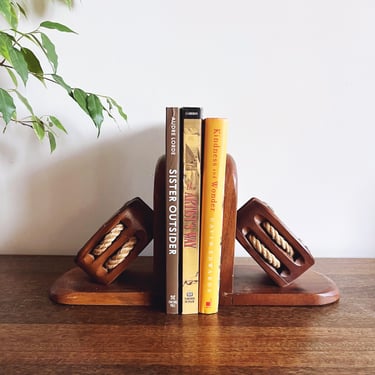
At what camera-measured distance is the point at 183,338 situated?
627mm

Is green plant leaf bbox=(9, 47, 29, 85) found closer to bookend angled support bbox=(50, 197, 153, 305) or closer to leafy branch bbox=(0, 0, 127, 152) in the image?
leafy branch bbox=(0, 0, 127, 152)

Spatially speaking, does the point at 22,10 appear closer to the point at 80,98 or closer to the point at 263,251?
the point at 80,98

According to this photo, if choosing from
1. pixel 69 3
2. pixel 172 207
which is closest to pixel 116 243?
pixel 172 207

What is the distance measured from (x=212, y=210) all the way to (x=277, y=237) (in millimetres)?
141

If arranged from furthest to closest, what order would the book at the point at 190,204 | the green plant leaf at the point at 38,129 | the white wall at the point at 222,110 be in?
the white wall at the point at 222,110 < the green plant leaf at the point at 38,129 < the book at the point at 190,204

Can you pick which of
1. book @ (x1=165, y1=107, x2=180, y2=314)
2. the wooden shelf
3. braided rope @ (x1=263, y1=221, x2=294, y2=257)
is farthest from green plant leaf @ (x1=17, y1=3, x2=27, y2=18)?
braided rope @ (x1=263, y1=221, x2=294, y2=257)

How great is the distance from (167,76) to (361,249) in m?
0.61

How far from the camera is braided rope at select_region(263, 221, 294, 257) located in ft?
2.45

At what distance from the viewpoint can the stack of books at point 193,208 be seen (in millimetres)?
668

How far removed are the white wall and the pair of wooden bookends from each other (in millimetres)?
229

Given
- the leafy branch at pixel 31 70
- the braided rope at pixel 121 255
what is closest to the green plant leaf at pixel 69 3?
the leafy branch at pixel 31 70

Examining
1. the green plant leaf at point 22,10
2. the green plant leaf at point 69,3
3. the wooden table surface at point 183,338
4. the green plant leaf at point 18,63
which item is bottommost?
the wooden table surface at point 183,338

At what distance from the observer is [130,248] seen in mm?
752

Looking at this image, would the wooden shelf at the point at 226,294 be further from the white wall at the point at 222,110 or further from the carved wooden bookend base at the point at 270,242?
the white wall at the point at 222,110
